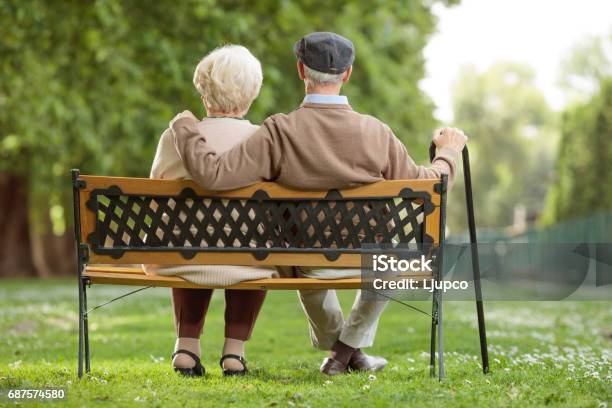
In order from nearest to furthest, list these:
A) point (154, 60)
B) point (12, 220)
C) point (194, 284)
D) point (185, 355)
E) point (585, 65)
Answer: point (194, 284) → point (185, 355) → point (154, 60) → point (12, 220) → point (585, 65)

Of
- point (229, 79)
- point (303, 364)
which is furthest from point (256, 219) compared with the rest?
point (303, 364)

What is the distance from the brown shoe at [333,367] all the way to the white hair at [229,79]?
5.24ft

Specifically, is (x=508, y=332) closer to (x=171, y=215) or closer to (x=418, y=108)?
(x=171, y=215)

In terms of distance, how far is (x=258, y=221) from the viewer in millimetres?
5500

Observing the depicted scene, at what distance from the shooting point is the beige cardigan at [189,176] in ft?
18.2

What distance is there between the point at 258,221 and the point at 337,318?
1.00 m

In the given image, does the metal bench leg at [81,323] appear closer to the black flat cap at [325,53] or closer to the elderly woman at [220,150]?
the elderly woman at [220,150]

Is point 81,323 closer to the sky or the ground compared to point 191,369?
closer to the sky

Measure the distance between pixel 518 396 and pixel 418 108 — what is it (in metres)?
20.4

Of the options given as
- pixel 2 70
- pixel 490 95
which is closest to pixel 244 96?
pixel 2 70

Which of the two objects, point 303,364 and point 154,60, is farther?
point 154,60

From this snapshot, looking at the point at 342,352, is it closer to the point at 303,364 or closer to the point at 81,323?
the point at 303,364

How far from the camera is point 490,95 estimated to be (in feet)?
283

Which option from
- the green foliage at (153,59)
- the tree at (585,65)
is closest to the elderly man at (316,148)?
the green foliage at (153,59)
